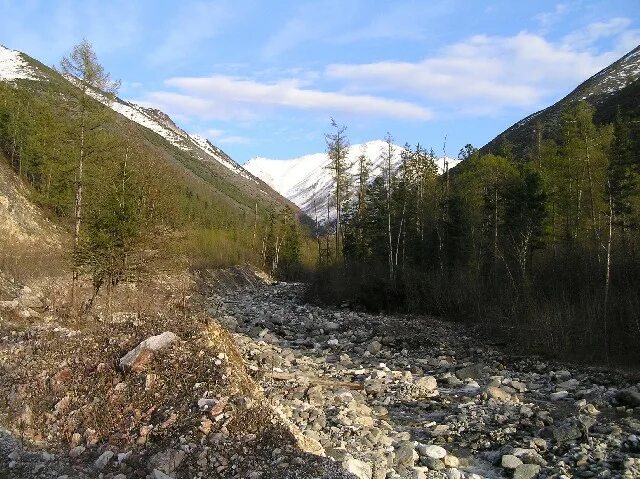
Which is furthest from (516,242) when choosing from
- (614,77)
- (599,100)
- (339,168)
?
(614,77)

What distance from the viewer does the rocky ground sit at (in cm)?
707

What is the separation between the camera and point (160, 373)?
867 cm

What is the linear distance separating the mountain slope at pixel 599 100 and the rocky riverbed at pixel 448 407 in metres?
55.2

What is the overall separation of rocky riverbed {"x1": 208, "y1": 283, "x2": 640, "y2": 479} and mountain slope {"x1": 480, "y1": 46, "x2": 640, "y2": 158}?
5519 cm

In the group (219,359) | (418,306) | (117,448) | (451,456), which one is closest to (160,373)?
(219,359)

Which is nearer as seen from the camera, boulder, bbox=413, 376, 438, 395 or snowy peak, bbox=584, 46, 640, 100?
boulder, bbox=413, 376, 438, 395

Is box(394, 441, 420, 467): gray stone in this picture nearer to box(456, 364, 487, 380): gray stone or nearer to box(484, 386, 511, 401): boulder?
box(484, 386, 511, 401): boulder

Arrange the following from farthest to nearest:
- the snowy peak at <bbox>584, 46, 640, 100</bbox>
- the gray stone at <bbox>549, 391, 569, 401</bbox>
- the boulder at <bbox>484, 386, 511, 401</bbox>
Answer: the snowy peak at <bbox>584, 46, 640, 100</bbox> < the gray stone at <bbox>549, 391, 569, 401</bbox> < the boulder at <bbox>484, 386, 511, 401</bbox>

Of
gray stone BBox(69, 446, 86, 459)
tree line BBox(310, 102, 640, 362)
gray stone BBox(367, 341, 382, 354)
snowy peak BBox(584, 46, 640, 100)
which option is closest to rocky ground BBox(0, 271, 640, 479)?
gray stone BBox(69, 446, 86, 459)

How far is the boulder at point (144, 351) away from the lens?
8.80 metres

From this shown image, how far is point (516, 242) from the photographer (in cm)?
3225

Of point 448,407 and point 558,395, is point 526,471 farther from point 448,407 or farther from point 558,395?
point 558,395

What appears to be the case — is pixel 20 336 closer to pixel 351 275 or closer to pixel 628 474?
pixel 628 474

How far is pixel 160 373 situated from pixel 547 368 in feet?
40.6
